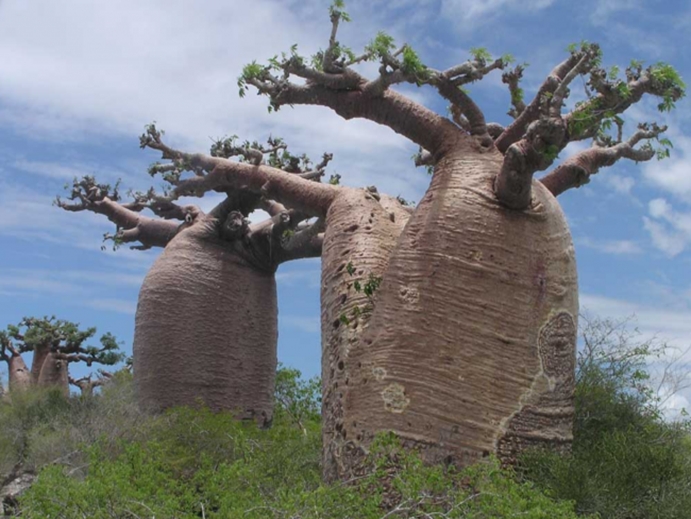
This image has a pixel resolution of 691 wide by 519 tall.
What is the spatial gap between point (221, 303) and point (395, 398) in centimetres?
462

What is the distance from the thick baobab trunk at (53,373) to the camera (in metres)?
13.6

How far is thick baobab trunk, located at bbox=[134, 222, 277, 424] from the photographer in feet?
30.0

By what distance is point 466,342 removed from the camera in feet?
16.7

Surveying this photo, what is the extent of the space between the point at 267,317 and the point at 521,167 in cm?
492

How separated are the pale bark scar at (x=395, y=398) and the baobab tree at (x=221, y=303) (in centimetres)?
389

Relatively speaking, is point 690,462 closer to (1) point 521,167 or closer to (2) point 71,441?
(1) point 521,167

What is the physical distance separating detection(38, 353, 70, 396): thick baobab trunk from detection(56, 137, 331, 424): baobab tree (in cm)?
464

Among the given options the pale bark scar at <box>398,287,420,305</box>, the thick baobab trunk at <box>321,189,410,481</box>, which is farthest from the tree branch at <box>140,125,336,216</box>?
the pale bark scar at <box>398,287,420,305</box>

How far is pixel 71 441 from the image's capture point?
8961mm

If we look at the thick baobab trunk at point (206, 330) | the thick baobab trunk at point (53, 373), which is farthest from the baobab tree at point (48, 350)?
the thick baobab trunk at point (206, 330)

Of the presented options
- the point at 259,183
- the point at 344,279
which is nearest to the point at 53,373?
the point at 259,183

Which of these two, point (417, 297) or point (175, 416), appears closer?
point (417, 297)

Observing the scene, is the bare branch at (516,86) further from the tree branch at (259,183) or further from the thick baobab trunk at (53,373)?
the thick baobab trunk at (53,373)

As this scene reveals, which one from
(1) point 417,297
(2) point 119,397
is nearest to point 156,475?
(1) point 417,297
